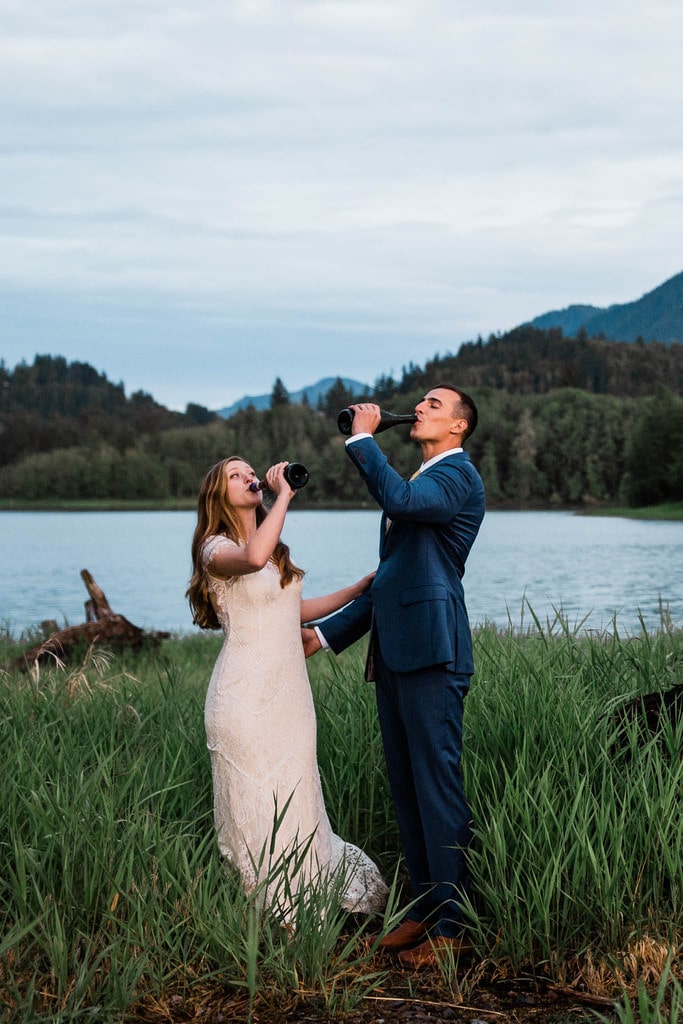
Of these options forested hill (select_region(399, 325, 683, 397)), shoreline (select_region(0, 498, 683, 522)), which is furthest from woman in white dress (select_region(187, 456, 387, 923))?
forested hill (select_region(399, 325, 683, 397))

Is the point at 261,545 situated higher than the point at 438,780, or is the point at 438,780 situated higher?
the point at 261,545

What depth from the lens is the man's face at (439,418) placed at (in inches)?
169

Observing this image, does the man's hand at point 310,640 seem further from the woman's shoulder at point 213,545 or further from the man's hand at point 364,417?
the man's hand at point 364,417

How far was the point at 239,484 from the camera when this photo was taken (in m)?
4.55

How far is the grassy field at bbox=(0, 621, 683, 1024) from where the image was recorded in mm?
→ 3814

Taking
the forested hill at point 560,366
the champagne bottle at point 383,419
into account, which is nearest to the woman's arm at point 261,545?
the champagne bottle at point 383,419

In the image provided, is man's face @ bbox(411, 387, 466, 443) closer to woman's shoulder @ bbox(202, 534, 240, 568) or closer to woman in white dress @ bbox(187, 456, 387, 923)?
woman in white dress @ bbox(187, 456, 387, 923)

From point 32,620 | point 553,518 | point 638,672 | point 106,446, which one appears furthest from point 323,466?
point 638,672

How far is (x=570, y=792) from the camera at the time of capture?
4551mm

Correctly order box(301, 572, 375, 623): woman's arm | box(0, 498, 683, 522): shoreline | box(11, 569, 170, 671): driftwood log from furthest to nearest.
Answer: box(0, 498, 683, 522): shoreline
box(11, 569, 170, 671): driftwood log
box(301, 572, 375, 623): woman's arm

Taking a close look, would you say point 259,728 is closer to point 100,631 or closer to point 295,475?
point 295,475

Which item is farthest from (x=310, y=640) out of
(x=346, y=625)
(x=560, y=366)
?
(x=560, y=366)

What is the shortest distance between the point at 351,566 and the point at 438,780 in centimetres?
4401

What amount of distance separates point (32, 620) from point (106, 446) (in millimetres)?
110003
